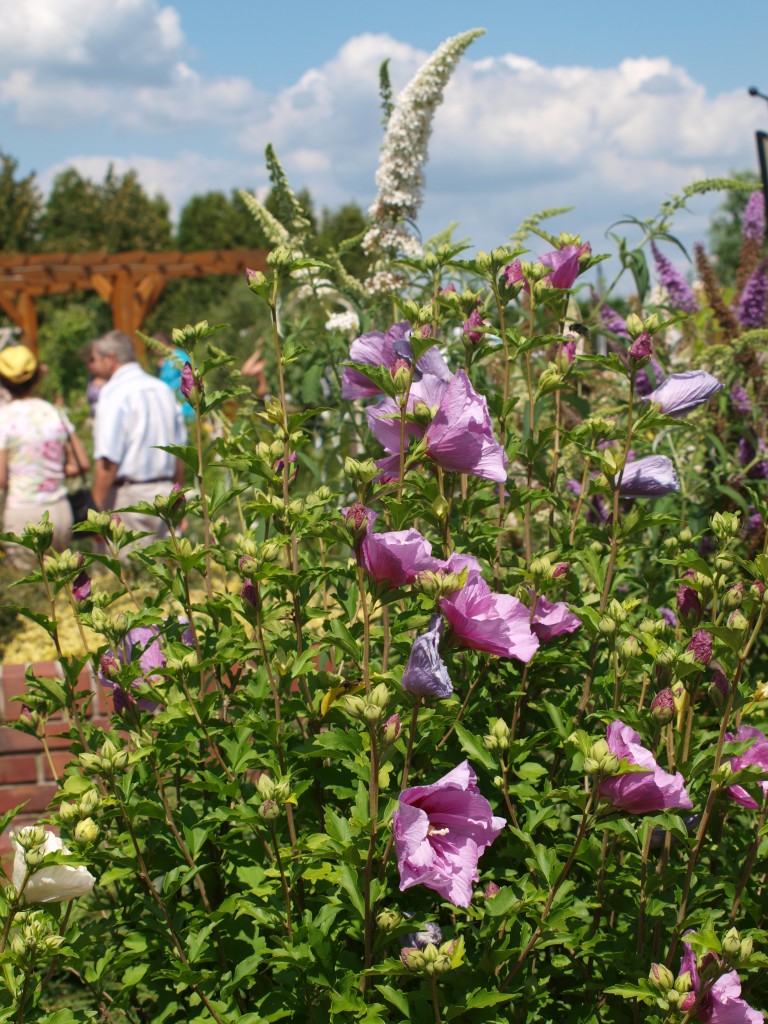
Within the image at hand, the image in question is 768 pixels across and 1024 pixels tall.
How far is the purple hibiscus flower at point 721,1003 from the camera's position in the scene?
50.6 inches

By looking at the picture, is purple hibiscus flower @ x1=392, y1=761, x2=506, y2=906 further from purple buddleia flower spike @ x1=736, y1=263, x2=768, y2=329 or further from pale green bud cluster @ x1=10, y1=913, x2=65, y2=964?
purple buddleia flower spike @ x1=736, y1=263, x2=768, y2=329

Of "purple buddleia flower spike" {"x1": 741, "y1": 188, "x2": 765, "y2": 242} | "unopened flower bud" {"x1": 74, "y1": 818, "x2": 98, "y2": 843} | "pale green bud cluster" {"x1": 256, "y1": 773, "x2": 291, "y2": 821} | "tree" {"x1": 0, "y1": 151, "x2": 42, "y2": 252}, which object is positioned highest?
"tree" {"x1": 0, "y1": 151, "x2": 42, "y2": 252}

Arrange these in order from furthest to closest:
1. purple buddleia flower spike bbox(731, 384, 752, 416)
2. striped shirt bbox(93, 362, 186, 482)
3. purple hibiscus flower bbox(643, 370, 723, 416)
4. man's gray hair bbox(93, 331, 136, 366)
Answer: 1. man's gray hair bbox(93, 331, 136, 366)
2. striped shirt bbox(93, 362, 186, 482)
3. purple buddleia flower spike bbox(731, 384, 752, 416)
4. purple hibiscus flower bbox(643, 370, 723, 416)

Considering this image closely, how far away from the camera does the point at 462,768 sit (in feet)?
4.03

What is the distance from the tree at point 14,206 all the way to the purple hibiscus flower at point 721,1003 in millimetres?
38830

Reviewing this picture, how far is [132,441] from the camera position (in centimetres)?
586

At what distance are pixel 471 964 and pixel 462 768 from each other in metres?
0.42

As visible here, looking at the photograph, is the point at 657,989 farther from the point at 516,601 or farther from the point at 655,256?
the point at 655,256

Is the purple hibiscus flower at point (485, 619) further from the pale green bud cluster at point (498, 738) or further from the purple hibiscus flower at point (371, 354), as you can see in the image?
the purple hibiscus flower at point (371, 354)

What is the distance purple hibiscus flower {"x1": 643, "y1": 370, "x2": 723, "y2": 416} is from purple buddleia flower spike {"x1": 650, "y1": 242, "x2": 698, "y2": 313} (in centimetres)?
165

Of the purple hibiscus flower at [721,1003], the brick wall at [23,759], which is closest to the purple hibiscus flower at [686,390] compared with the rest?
the purple hibiscus flower at [721,1003]

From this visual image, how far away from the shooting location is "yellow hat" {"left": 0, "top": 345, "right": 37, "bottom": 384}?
5855mm

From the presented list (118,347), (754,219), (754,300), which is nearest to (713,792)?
(754,300)

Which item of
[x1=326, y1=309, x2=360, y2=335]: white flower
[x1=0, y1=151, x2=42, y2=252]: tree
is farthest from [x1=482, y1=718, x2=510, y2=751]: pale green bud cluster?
[x1=0, y1=151, x2=42, y2=252]: tree
